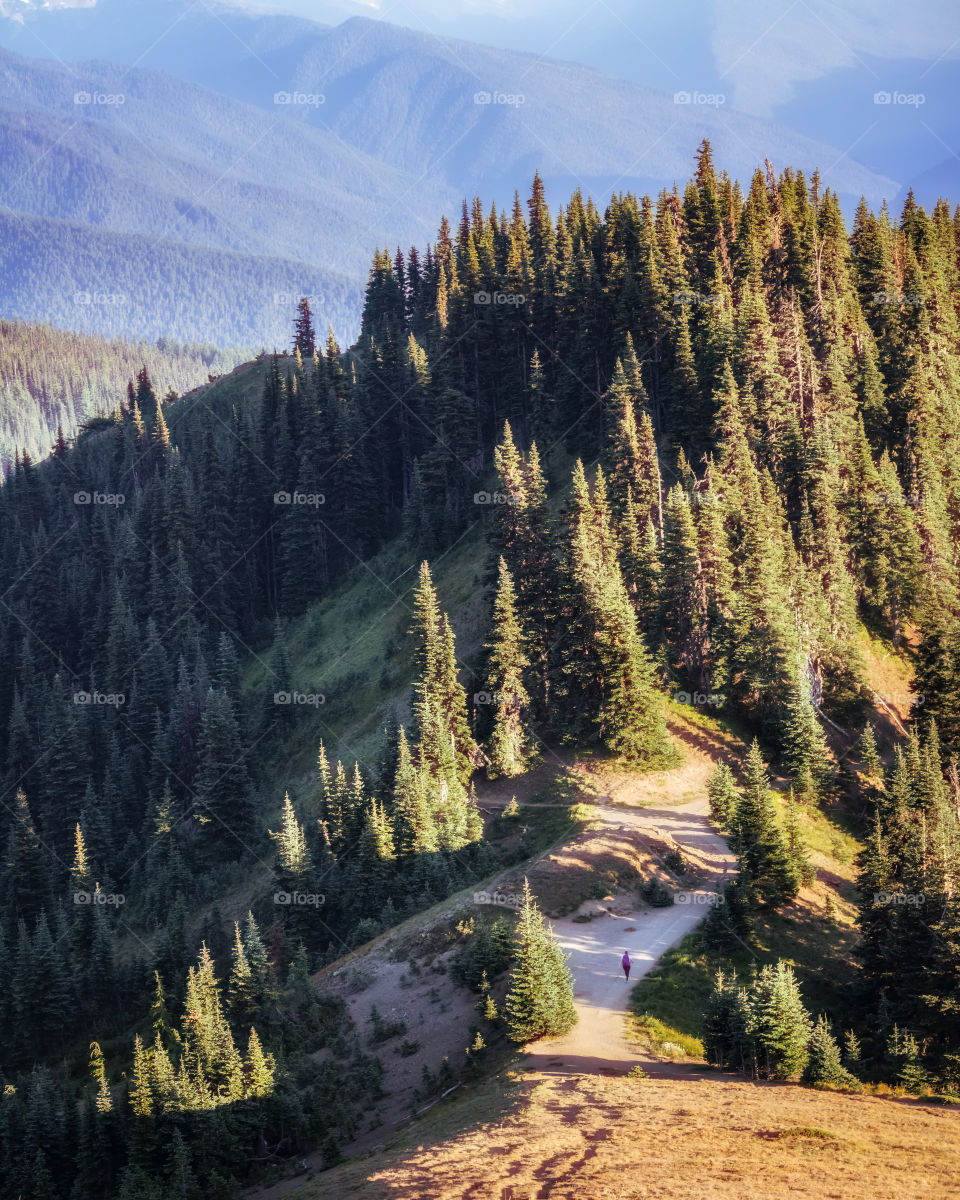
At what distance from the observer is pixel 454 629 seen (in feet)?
235

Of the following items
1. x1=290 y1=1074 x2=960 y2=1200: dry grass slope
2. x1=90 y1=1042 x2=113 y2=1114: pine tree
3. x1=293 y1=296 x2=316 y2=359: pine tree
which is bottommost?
x1=90 y1=1042 x2=113 y2=1114: pine tree

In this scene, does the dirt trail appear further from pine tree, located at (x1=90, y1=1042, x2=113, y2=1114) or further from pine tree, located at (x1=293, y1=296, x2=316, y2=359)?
pine tree, located at (x1=293, y1=296, x2=316, y2=359)

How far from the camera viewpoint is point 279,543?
96.8m

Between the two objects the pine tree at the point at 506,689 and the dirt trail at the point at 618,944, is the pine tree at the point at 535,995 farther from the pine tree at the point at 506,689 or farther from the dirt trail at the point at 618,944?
the pine tree at the point at 506,689

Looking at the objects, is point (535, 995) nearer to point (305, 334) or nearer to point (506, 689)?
point (506, 689)

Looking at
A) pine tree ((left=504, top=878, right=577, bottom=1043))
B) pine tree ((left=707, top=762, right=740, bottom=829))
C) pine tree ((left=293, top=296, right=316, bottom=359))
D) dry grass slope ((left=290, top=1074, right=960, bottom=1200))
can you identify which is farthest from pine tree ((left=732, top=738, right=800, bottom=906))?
pine tree ((left=293, top=296, right=316, bottom=359))

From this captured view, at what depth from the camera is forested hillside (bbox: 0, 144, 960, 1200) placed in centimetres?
4088

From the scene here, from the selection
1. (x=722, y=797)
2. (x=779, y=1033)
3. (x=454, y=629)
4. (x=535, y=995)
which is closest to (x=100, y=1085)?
(x=535, y=995)

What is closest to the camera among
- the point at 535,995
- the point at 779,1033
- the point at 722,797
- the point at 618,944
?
the point at 779,1033

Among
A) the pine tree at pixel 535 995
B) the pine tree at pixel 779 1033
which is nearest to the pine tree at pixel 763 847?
the pine tree at pixel 535 995

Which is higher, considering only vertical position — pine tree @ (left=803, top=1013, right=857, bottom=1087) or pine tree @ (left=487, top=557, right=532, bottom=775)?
pine tree @ (left=487, top=557, right=532, bottom=775)

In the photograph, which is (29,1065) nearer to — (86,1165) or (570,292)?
(86,1165)

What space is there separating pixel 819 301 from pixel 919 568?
2023cm

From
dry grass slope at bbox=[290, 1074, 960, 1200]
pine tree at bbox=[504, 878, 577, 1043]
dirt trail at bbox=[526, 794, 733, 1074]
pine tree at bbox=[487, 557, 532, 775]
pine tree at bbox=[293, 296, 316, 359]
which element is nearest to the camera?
dry grass slope at bbox=[290, 1074, 960, 1200]
